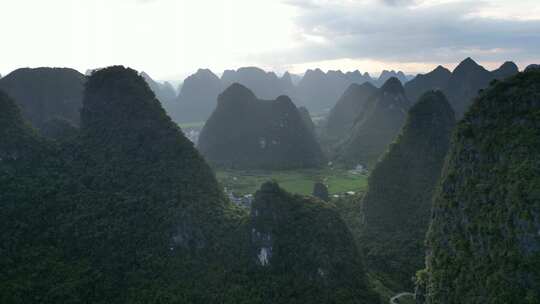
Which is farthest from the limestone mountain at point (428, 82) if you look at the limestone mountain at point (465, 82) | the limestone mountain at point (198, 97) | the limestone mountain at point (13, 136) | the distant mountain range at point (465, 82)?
the limestone mountain at point (13, 136)

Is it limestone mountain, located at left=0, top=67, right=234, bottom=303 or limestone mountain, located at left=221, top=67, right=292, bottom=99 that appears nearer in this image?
limestone mountain, located at left=0, top=67, right=234, bottom=303

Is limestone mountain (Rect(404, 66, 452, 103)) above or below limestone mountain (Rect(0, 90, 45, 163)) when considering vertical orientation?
above

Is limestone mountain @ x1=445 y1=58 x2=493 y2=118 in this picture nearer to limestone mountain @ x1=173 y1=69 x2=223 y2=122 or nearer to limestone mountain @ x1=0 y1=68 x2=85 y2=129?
limestone mountain @ x1=173 y1=69 x2=223 y2=122

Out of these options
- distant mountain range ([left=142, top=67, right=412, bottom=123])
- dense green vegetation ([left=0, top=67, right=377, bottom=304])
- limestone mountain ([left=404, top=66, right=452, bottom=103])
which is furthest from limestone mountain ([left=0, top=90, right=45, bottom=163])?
limestone mountain ([left=404, top=66, right=452, bottom=103])

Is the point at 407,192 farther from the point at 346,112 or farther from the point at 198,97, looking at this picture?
the point at 198,97

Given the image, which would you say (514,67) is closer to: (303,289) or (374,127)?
(374,127)

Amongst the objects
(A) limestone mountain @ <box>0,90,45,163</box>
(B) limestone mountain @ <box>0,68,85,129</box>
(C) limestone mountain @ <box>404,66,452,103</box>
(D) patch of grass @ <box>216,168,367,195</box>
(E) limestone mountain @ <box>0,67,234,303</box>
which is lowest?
(D) patch of grass @ <box>216,168,367,195</box>

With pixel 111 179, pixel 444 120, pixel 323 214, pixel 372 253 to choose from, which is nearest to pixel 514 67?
pixel 444 120

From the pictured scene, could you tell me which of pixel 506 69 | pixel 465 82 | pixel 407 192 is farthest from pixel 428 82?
pixel 407 192
